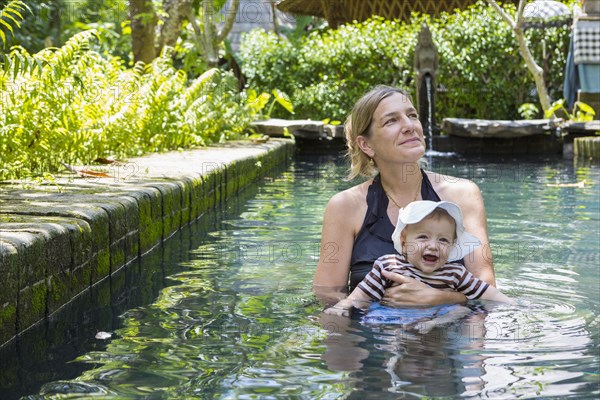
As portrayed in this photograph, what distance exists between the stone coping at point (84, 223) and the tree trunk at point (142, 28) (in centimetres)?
487

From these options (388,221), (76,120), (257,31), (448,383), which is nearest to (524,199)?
(76,120)

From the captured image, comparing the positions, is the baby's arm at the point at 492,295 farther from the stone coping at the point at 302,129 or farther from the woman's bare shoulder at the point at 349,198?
the stone coping at the point at 302,129

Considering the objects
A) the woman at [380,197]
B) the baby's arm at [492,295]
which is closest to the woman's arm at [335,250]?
the woman at [380,197]

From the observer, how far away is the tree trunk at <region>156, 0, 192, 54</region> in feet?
49.9

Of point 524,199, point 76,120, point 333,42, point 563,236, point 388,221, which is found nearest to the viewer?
point 388,221

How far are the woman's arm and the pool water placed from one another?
0.40ft

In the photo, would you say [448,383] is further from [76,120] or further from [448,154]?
[448,154]

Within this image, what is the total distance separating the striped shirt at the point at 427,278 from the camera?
431 cm

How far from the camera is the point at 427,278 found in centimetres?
431

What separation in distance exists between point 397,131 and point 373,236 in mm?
524

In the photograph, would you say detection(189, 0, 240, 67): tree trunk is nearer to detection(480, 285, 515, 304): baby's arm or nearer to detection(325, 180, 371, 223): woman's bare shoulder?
detection(325, 180, 371, 223): woman's bare shoulder

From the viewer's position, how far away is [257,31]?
22.0 m

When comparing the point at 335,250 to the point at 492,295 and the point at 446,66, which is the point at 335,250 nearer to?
the point at 492,295

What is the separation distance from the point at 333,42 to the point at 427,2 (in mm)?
4651
